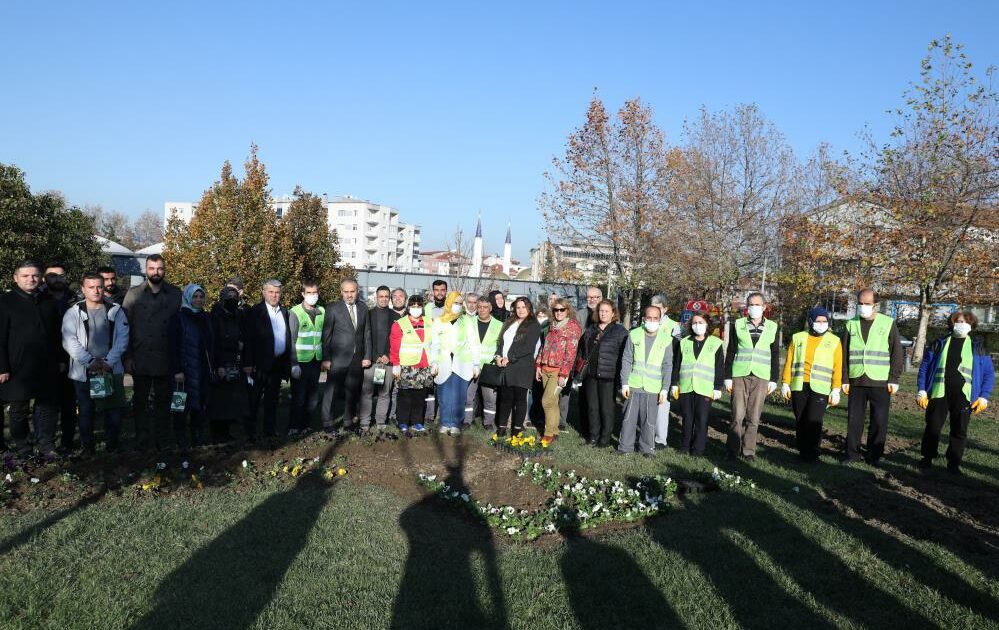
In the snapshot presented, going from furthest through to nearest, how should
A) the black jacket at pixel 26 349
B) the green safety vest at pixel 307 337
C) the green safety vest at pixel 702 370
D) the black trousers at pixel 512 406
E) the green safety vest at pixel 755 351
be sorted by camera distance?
the black trousers at pixel 512 406 → the green safety vest at pixel 307 337 → the green safety vest at pixel 702 370 → the green safety vest at pixel 755 351 → the black jacket at pixel 26 349

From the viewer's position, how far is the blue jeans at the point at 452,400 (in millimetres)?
9719

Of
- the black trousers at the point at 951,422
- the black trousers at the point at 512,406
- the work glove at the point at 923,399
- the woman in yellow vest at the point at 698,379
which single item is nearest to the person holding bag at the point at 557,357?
the black trousers at the point at 512,406

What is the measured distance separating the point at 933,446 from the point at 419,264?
153 meters

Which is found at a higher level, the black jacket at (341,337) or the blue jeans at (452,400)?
the black jacket at (341,337)

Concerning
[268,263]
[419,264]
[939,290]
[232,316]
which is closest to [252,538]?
[232,316]

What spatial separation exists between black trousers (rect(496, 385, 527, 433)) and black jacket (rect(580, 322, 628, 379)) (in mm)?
1043

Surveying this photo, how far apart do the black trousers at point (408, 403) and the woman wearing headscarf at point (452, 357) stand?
30 centimetres

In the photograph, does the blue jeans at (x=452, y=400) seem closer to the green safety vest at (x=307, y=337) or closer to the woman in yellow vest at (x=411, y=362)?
the woman in yellow vest at (x=411, y=362)

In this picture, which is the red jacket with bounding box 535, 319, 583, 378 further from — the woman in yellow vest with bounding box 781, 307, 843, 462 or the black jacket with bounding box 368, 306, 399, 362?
the woman in yellow vest with bounding box 781, 307, 843, 462

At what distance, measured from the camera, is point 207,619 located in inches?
160

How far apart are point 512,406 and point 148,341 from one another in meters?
4.67

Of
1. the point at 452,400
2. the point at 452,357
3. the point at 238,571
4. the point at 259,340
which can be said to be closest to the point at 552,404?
the point at 452,400

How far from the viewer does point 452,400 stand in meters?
9.77

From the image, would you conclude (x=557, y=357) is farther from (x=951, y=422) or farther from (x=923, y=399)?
(x=951, y=422)
